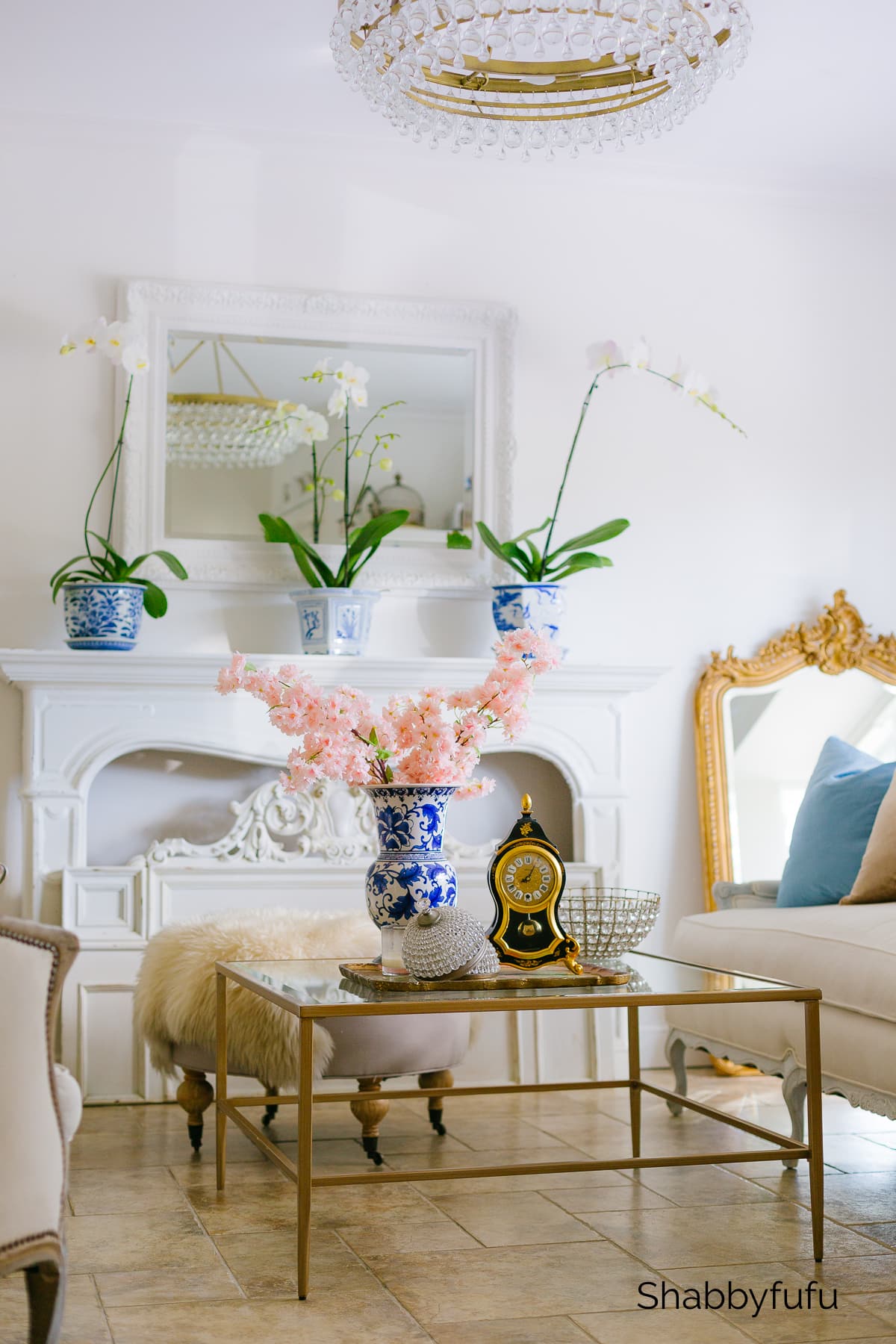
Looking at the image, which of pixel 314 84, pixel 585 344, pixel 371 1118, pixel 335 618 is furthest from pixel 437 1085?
pixel 314 84

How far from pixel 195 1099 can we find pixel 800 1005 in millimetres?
1315

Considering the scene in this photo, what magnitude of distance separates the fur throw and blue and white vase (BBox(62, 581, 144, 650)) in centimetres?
86

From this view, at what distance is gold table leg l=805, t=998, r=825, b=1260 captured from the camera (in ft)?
7.17

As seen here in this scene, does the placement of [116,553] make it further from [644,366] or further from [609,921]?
[609,921]

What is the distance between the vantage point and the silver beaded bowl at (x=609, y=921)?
2395mm

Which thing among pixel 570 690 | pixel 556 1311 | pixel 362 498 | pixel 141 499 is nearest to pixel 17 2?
pixel 141 499

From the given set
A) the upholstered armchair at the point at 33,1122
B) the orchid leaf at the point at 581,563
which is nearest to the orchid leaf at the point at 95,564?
the orchid leaf at the point at 581,563

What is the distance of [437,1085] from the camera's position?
10.2 ft

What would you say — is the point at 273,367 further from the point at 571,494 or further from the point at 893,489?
the point at 893,489

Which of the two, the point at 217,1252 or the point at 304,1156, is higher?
the point at 304,1156

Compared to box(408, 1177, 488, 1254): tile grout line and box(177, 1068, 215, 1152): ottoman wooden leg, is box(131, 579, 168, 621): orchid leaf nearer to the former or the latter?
box(177, 1068, 215, 1152): ottoman wooden leg

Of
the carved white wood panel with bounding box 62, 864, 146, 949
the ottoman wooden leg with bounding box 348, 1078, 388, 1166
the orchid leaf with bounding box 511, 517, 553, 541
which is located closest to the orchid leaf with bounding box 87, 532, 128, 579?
the carved white wood panel with bounding box 62, 864, 146, 949

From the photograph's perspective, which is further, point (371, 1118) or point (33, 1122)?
point (371, 1118)

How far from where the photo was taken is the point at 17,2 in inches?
130
